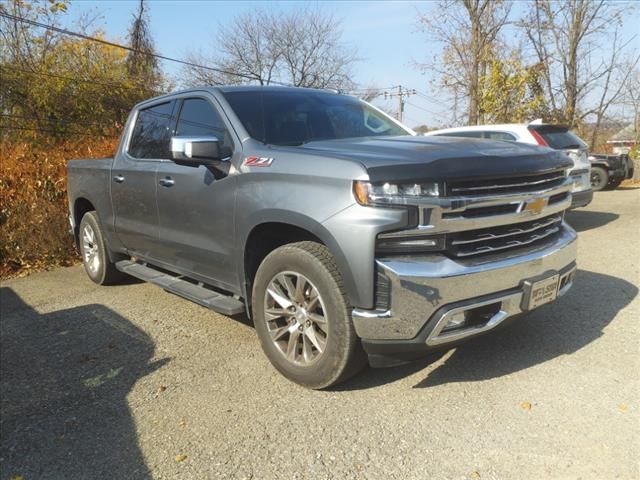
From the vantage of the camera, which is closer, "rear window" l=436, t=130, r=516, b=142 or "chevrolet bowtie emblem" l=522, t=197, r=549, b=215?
"chevrolet bowtie emblem" l=522, t=197, r=549, b=215

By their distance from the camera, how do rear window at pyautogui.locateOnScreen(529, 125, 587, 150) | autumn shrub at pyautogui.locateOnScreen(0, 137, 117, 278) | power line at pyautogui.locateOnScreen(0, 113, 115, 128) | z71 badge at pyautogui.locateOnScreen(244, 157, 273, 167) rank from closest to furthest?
1. z71 badge at pyautogui.locateOnScreen(244, 157, 273, 167)
2. autumn shrub at pyautogui.locateOnScreen(0, 137, 117, 278)
3. rear window at pyautogui.locateOnScreen(529, 125, 587, 150)
4. power line at pyautogui.locateOnScreen(0, 113, 115, 128)

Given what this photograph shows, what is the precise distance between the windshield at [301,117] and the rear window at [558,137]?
4432 millimetres

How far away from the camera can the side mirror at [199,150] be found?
3.30 meters

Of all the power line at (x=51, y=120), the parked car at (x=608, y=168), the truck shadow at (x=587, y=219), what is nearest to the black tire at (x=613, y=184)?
the parked car at (x=608, y=168)

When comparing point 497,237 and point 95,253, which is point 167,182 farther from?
point 497,237

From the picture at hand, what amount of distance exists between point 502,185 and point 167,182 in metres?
2.58

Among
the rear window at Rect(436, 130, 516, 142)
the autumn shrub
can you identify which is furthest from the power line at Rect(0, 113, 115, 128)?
the rear window at Rect(436, 130, 516, 142)

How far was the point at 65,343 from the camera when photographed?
426 cm

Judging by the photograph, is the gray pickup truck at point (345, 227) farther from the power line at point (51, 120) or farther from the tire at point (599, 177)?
the power line at point (51, 120)

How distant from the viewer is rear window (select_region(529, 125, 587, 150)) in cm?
786

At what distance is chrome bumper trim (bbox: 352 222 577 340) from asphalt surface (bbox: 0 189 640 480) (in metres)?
0.56

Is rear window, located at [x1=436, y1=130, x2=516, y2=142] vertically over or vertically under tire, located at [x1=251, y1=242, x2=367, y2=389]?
over

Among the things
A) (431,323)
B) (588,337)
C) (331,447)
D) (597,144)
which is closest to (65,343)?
(331,447)

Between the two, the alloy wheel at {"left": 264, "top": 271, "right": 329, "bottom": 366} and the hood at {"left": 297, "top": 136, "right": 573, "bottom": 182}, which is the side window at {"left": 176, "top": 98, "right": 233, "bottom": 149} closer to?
the hood at {"left": 297, "top": 136, "right": 573, "bottom": 182}
